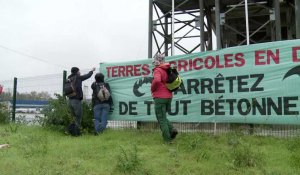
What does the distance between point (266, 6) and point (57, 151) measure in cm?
1086

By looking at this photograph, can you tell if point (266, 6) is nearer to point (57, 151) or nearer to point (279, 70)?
point (279, 70)

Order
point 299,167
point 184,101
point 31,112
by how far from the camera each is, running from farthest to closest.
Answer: point 31,112 < point 184,101 < point 299,167

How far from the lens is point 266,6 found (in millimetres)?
14891

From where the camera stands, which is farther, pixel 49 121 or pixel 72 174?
pixel 49 121

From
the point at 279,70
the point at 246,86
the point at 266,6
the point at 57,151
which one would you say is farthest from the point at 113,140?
the point at 266,6

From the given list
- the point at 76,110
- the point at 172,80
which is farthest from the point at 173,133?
the point at 76,110

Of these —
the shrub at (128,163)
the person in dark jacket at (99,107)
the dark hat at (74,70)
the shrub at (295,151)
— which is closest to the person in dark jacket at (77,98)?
the dark hat at (74,70)

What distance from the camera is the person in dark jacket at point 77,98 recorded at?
9.16 m

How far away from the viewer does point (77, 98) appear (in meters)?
9.23

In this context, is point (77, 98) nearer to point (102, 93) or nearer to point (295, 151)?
point (102, 93)

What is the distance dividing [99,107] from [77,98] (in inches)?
22.6

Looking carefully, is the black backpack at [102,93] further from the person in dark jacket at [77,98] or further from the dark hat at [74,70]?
the dark hat at [74,70]

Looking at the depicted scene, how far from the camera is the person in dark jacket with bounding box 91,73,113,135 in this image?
924 cm

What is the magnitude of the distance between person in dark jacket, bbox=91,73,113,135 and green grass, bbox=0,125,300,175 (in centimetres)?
65
